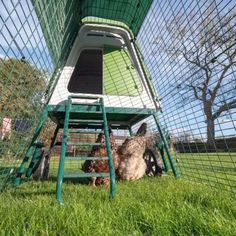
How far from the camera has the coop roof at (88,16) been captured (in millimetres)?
4746

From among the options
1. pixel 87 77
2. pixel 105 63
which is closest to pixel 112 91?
pixel 105 63

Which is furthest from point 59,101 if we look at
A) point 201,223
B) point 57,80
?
point 201,223

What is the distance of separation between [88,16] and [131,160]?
2.79m

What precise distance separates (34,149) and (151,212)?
3512 millimetres

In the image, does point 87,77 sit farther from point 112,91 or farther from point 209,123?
point 209,123

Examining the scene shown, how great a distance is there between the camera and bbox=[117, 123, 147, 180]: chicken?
4.91m

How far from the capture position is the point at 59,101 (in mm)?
4840

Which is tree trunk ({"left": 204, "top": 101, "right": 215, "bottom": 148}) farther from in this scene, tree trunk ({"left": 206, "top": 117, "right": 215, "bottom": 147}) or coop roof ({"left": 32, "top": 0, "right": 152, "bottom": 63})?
coop roof ({"left": 32, "top": 0, "right": 152, "bottom": 63})

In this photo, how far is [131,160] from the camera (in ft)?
16.4

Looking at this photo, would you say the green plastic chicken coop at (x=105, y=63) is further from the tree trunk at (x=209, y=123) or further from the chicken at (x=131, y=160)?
the tree trunk at (x=209, y=123)

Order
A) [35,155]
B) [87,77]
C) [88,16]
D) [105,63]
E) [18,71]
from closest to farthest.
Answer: [18,71] < [35,155] < [88,16] < [105,63] < [87,77]

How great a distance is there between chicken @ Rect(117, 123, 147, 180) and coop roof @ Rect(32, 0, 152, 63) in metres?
2.05

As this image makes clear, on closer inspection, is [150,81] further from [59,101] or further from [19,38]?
[19,38]

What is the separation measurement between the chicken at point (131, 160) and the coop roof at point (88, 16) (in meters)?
2.05
